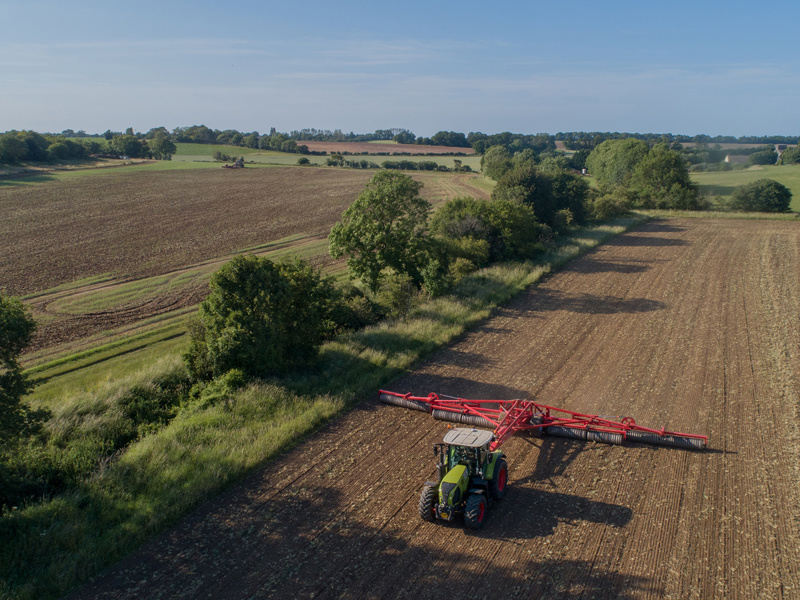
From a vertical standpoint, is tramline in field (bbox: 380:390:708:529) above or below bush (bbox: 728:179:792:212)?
below

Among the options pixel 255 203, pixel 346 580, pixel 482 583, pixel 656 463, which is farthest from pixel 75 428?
pixel 255 203

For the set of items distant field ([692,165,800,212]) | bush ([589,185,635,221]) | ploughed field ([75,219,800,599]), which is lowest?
ploughed field ([75,219,800,599])

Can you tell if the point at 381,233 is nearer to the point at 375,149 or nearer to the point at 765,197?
the point at 765,197

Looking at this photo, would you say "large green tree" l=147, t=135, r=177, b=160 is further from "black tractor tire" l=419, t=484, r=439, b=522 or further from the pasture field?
"black tractor tire" l=419, t=484, r=439, b=522

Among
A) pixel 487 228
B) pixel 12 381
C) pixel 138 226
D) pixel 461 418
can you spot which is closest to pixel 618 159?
pixel 487 228

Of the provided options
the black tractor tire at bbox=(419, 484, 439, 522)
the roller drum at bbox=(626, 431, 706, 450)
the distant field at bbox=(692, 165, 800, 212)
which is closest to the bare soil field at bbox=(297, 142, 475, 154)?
the distant field at bbox=(692, 165, 800, 212)

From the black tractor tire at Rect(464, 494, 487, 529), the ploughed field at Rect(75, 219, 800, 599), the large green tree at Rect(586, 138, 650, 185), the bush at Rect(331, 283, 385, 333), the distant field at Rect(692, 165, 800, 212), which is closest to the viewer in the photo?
the ploughed field at Rect(75, 219, 800, 599)

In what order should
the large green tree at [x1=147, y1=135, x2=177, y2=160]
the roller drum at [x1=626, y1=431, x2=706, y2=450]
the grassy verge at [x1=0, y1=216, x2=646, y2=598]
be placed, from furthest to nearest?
the large green tree at [x1=147, y1=135, x2=177, y2=160] < the roller drum at [x1=626, y1=431, x2=706, y2=450] < the grassy verge at [x1=0, y1=216, x2=646, y2=598]
